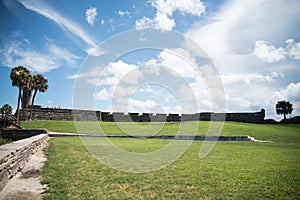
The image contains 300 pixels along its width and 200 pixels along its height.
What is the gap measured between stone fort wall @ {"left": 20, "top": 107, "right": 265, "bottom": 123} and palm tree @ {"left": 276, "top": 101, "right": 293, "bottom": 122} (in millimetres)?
12378

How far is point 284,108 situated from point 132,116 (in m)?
34.0

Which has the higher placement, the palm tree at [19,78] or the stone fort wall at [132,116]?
the palm tree at [19,78]

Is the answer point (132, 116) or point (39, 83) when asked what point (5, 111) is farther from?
point (132, 116)

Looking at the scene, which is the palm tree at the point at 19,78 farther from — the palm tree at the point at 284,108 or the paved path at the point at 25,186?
the palm tree at the point at 284,108

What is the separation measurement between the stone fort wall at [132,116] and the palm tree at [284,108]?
487 inches

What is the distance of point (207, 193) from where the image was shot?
5.34 meters

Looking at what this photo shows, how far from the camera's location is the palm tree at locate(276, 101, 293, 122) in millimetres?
50800

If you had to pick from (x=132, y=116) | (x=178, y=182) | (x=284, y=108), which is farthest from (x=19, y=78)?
(x=284, y=108)

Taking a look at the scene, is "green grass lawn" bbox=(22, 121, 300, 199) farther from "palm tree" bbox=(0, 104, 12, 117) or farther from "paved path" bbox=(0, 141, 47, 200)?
"palm tree" bbox=(0, 104, 12, 117)

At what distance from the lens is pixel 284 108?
51.1 m

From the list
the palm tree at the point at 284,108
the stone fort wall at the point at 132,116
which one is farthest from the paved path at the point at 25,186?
the palm tree at the point at 284,108

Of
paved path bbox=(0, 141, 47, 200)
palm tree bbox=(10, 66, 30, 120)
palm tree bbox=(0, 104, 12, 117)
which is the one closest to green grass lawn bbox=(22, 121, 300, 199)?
paved path bbox=(0, 141, 47, 200)

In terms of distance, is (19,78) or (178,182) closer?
(178,182)

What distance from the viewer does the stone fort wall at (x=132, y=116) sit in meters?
42.4
